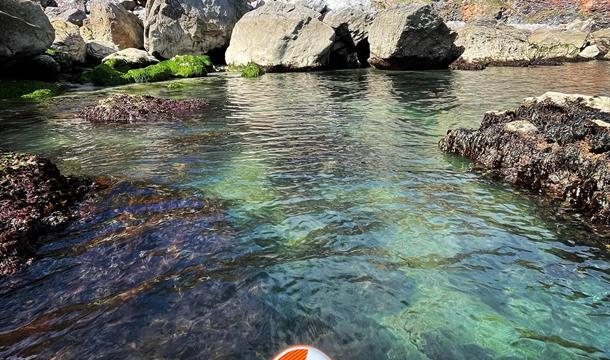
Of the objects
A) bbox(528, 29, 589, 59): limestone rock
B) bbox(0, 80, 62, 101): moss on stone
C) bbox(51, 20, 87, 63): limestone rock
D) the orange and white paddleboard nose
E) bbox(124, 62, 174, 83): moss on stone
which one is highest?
bbox(528, 29, 589, 59): limestone rock

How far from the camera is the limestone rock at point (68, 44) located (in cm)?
2772

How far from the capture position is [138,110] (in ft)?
52.3

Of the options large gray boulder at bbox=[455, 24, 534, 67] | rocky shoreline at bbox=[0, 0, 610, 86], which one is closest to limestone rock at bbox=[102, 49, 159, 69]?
rocky shoreline at bbox=[0, 0, 610, 86]

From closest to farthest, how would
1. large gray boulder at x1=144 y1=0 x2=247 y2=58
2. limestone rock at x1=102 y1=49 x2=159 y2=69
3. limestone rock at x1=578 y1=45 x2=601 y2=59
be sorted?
limestone rock at x1=102 y1=49 x2=159 y2=69
large gray boulder at x1=144 y1=0 x2=247 y2=58
limestone rock at x1=578 y1=45 x2=601 y2=59

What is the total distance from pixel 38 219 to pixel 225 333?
12.5 feet

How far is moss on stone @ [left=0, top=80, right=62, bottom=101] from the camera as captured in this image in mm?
20938

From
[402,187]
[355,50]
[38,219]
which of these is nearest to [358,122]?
[402,187]

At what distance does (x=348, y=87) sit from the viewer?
2333cm

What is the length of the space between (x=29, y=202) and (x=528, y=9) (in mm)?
91419

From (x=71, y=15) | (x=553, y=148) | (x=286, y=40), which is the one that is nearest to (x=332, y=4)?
(x=286, y=40)

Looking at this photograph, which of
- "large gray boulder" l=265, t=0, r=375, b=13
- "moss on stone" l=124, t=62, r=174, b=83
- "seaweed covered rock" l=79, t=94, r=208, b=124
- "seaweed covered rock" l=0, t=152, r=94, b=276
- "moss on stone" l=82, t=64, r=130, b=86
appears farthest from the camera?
"large gray boulder" l=265, t=0, r=375, b=13

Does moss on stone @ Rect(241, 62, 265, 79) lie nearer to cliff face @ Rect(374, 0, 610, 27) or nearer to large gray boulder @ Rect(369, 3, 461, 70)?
large gray boulder @ Rect(369, 3, 461, 70)

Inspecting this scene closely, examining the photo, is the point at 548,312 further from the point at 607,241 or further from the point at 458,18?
the point at 458,18

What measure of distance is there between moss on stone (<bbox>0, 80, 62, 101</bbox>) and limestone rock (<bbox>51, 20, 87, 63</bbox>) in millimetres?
5264
